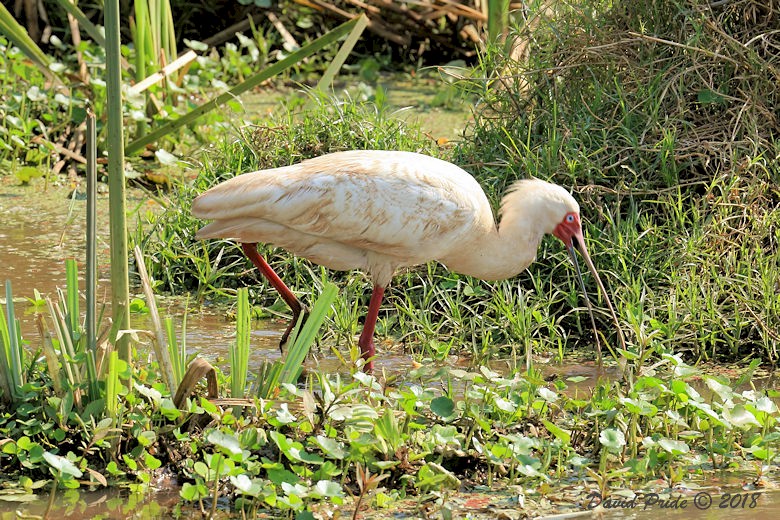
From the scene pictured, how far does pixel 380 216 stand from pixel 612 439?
1292mm

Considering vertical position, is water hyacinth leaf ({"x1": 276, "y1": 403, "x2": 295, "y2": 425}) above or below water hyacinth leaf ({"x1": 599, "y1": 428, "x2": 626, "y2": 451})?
above

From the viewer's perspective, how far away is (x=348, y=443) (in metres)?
3.54

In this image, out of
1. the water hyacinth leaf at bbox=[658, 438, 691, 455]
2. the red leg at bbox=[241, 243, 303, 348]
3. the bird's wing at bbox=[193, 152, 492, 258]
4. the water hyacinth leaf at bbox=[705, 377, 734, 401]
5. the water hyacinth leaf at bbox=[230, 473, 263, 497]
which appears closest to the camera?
the water hyacinth leaf at bbox=[230, 473, 263, 497]

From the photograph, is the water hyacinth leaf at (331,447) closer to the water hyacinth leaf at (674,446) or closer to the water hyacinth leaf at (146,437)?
→ the water hyacinth leaf at (146,437)

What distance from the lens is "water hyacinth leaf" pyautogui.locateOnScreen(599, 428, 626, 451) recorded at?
3.55 m

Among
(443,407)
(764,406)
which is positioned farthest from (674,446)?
(443,407)

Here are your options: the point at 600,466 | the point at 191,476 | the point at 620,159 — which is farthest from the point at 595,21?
the point at 191,476

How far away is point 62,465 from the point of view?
10.4 feet

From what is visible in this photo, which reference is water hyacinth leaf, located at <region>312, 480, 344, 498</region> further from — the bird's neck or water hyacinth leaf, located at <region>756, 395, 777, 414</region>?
the bird's neck

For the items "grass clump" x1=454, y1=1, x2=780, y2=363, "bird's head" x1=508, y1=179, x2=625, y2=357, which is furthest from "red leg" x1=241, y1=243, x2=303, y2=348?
"grass clump" x1=454, y1=1, x2=780, y2=363

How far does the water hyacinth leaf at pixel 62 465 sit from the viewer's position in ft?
10.4

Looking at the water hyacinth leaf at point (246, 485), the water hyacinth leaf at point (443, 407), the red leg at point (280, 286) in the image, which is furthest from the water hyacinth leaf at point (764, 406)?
the red leg at point (280, 286)

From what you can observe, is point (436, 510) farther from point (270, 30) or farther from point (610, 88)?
point (270, 30)

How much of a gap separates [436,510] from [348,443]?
0.36 meters
